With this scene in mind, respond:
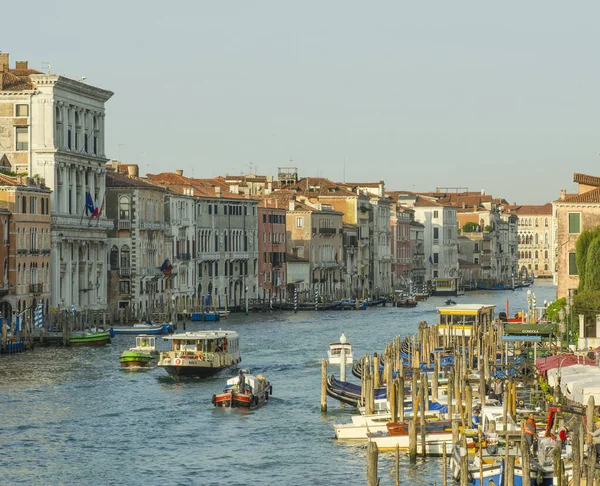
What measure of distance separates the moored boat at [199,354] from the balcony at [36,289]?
1454cm

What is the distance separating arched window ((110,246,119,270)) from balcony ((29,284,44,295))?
34.2 ft

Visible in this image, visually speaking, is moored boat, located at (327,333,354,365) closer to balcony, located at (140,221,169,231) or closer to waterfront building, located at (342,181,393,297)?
balcony, located at (140,221,169,231)

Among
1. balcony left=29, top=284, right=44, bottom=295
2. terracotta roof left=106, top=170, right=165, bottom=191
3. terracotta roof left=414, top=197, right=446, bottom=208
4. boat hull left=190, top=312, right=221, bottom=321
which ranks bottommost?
Result: boat hull left=190, top=312, right=221, bottom=321

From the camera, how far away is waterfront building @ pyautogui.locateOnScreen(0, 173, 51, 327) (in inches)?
1983

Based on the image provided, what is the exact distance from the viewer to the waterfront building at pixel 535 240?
160125mm

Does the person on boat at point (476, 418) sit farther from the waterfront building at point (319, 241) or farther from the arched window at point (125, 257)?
the waterfront building at point (319, 241)

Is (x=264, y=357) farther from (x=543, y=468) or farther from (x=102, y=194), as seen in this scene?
(x=543, y=468)

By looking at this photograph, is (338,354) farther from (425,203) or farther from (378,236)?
(425,203)

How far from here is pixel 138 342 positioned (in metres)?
42.7

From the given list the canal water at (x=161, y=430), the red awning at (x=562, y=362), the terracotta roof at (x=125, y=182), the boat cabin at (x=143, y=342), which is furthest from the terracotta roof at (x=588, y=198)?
the terracotta roof at (x=125, y=182)

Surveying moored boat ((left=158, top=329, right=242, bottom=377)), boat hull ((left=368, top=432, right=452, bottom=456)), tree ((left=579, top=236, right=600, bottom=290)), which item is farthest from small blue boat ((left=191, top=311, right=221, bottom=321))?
boat hull ((left=368, top=432, right=452, bottom=456))

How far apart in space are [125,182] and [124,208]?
118cm

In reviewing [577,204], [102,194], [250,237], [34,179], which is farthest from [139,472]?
[250,237]

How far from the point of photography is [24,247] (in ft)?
171
